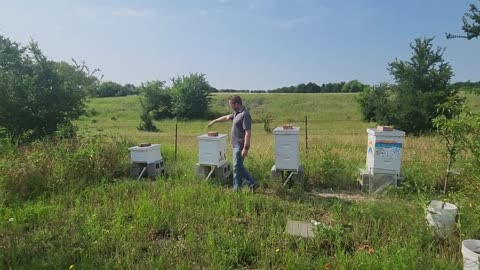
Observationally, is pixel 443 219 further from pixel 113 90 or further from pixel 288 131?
pixel 113 90

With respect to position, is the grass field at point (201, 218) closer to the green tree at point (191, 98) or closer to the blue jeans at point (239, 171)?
the blue jeans at point (239, 171)

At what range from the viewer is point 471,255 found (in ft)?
11.2

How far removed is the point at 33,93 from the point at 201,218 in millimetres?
10152

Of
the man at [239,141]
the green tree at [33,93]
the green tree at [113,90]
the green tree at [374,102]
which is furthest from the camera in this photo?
the green tree at [113,90]

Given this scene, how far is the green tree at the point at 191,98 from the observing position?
5100cm

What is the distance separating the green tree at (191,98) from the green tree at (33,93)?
37650mm

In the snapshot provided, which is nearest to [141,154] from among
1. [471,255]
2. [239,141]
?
[239,141]

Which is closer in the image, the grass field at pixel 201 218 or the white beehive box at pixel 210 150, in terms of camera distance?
the grass field at pixel 201 218

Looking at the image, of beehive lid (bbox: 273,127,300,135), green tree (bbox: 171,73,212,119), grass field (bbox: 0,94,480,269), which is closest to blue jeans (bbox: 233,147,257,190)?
grass field (bbox: 0,94,480,269)

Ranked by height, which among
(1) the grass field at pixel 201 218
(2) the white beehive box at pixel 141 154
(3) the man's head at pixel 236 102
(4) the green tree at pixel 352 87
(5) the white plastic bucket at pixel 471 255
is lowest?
(1) the grass field at pixel 201 218

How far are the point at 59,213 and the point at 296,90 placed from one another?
84053 mm

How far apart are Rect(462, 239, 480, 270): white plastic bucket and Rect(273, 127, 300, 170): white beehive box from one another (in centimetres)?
365

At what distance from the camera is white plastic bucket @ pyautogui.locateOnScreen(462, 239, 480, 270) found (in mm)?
3354

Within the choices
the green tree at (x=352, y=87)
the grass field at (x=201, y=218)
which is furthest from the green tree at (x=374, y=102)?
the green tree at (x=352, y=87)
